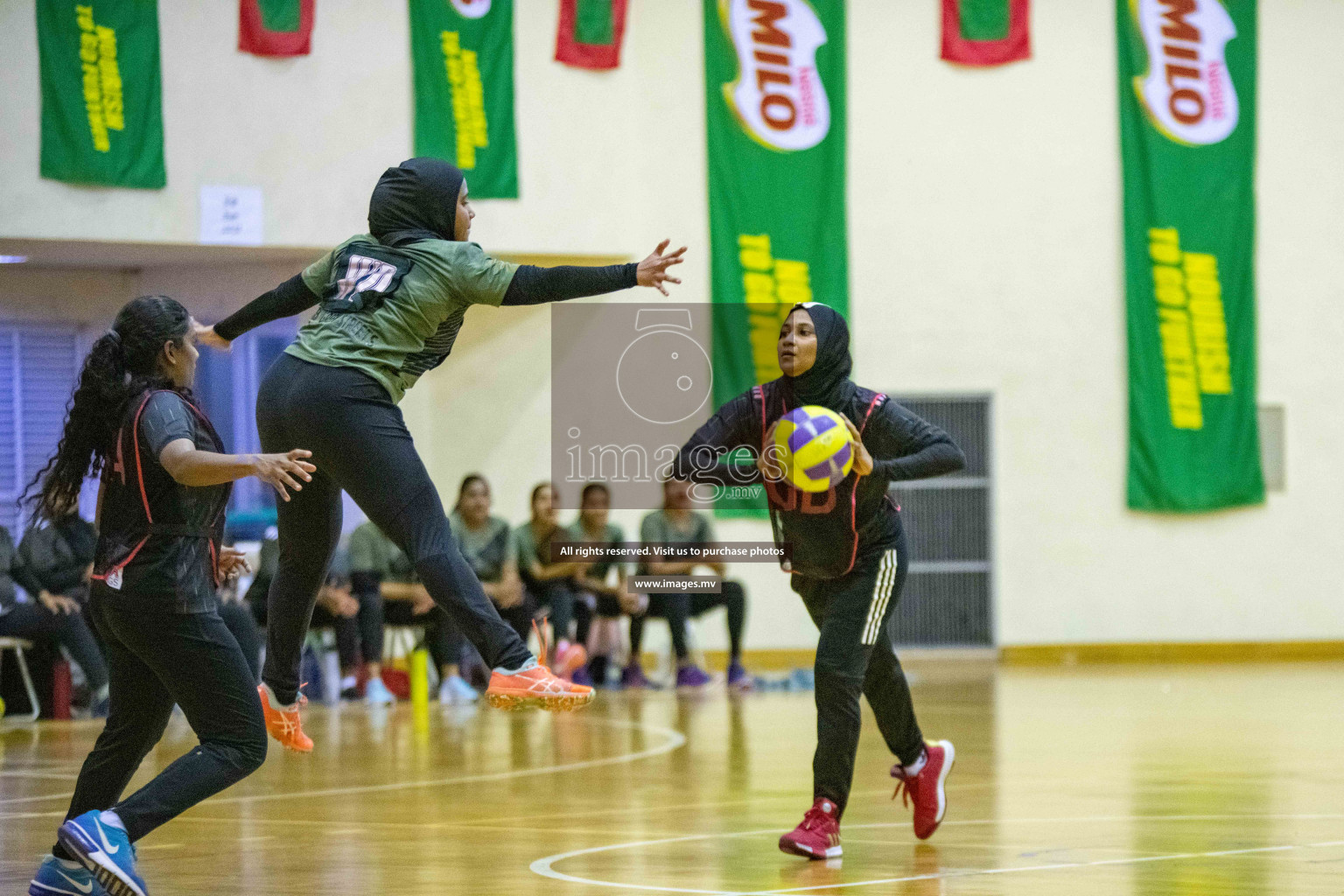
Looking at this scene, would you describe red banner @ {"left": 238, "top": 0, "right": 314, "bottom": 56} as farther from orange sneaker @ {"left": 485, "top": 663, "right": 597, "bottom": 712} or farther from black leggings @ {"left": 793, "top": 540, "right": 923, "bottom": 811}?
orange sneaker @ {"left": 485, "top": 663, "right": 597, "bottom": 712}

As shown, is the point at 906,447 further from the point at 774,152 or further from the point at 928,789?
the point at 774,152

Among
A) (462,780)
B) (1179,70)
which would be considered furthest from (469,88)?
(462,780)

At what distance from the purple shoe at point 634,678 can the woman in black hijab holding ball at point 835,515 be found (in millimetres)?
7104

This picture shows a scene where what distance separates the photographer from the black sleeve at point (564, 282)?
13.2ft

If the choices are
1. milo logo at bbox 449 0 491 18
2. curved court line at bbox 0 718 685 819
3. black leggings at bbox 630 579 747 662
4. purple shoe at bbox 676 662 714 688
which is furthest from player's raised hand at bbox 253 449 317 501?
milo logo at bbox 449 0 491 18

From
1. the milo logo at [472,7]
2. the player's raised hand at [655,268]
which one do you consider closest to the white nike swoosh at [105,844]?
Result: the player's raised hand at [655,268]

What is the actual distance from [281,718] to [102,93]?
863cm

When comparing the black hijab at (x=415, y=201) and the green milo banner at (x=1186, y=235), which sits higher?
the green milo banner at (x=1186, y=235)

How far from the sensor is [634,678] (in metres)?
12.5

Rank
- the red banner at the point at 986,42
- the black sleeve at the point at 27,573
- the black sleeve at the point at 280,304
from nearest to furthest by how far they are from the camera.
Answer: the black sleeve at the point at 280,304 < the black sleeve at the point at 27,573 < the red banner at the point at 986,42

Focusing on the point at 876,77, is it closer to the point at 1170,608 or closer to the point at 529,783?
the point at 1170,608

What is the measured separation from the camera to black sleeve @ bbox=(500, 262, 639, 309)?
13.2 feet

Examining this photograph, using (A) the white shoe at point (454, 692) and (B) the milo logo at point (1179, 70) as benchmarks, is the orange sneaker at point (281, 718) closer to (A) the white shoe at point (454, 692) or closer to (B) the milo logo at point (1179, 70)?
(A) the white shoe at point (454, 692)

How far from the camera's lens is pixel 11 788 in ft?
22.9
